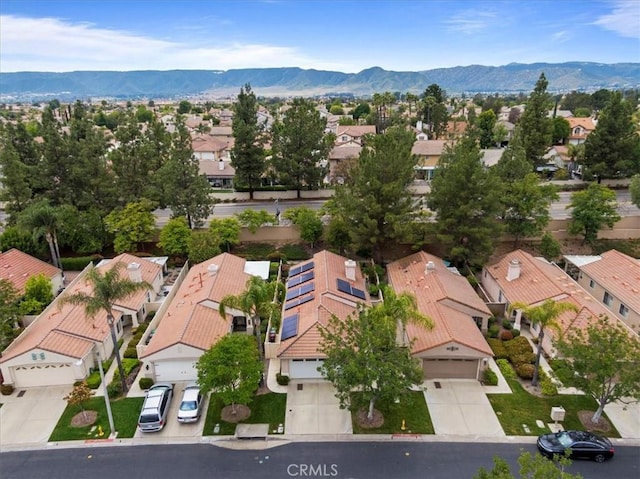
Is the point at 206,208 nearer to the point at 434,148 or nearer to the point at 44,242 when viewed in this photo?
the point at 44,242

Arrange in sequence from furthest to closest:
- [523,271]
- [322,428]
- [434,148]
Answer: [434,148]
[523,271]
[322,428]

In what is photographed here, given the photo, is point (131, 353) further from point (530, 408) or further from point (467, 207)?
point (467, 207)

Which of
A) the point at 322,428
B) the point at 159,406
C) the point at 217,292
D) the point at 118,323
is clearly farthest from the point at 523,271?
the point at 118,323

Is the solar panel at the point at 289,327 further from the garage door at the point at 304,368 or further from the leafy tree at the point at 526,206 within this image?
the leafy tree at the point at 526,206

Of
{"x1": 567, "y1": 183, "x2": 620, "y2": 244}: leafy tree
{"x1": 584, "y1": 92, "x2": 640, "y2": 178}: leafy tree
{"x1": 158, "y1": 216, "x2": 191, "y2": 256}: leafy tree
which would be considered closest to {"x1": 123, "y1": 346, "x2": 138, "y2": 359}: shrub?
{"x1": 158, "y1": 216, "x2": 191, "y2": 256}: leafy tree

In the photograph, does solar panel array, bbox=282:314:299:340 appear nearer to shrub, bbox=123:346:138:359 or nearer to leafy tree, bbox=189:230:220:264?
shrub, bbox=123:346:138:359
